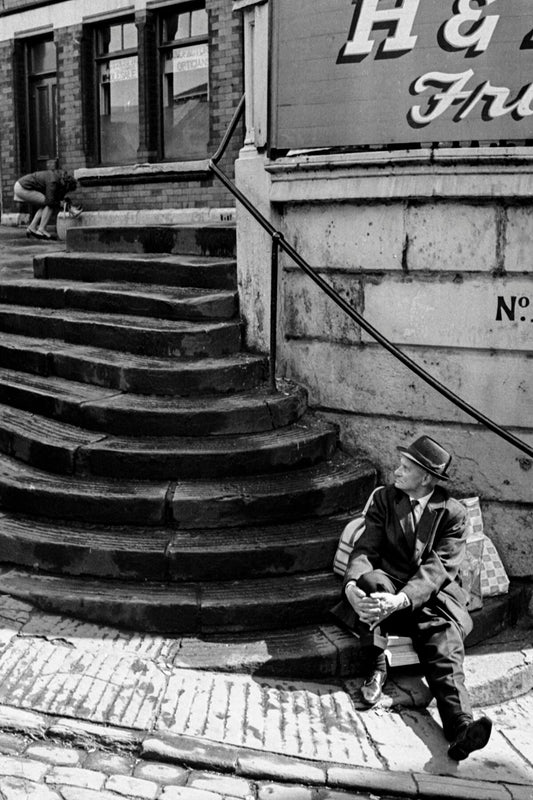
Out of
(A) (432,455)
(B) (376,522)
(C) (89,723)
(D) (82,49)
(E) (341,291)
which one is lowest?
(C) (89,723)

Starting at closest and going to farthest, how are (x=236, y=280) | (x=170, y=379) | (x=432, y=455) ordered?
(x=432, y=455)
(x=170, y=379)
(x=236, y=280)

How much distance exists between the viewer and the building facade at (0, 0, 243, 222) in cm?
1126

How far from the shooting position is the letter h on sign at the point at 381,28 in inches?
211

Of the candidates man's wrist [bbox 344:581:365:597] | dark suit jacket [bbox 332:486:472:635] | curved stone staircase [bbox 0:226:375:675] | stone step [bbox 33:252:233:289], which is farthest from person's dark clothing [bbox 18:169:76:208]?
man's wrist [bbox 344:581:365:597]

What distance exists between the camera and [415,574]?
4.59m

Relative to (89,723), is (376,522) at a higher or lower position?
higher

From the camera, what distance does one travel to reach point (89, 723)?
3943mm

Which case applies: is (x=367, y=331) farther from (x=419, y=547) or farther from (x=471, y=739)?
(x=471, y=739)

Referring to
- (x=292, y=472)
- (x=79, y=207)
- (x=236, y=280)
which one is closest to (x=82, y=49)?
(x=79, y=207)

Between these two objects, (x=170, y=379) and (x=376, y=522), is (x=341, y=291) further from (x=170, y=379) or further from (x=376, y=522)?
(x=376, y=522)

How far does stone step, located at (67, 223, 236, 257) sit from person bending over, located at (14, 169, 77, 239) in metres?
4.06

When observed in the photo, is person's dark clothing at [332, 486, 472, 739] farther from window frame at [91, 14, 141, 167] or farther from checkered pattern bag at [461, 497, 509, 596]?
window frame at [91, 14, 141, 167]

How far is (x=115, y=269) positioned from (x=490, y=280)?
3170mm

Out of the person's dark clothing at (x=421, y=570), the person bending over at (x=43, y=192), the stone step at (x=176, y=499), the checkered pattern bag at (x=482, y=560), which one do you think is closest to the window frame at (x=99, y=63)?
the person bending over at (x=43, y=192)
